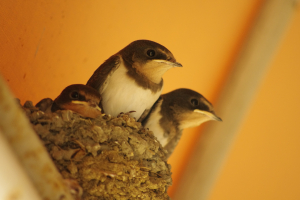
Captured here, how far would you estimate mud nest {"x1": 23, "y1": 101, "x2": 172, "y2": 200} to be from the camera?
81.0 inches

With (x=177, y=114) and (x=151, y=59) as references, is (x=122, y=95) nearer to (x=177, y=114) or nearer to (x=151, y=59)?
(x=151, y=59)

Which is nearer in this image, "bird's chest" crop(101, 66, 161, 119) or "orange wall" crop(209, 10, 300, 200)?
"bird's chest" crop(101, 66, 161, 119)

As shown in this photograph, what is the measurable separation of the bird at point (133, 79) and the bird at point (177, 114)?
0.29 m

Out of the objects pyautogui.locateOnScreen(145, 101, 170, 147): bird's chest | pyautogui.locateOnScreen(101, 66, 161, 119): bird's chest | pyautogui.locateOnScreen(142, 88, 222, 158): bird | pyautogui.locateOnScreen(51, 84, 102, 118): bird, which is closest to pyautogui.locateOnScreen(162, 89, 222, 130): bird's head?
pyautogui.locateOnScreen(142, 88, 222, 158): bird

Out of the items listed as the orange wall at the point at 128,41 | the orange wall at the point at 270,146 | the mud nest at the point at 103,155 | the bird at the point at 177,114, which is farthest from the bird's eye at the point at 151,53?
the orange wall at the point at 270,146

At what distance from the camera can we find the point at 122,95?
2721mm

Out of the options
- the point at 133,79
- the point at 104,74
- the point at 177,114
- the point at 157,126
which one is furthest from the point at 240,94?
the point at 104,74

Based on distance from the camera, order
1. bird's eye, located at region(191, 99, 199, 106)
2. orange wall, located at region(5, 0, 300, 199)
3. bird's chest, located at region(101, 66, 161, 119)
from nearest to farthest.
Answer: bird's chest, located at region(101, 66, 161, 119), orange wall, located at region(5, 0, 300, 199), bird's eye, located at region(191, 99, 199, 106)

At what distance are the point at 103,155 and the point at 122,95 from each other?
0.64 meters

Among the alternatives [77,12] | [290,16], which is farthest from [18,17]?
[290,16]

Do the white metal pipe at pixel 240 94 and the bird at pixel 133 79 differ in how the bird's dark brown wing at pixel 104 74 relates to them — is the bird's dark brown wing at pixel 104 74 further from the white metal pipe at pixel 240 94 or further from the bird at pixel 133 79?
the white metal pipe at pixel 240 94

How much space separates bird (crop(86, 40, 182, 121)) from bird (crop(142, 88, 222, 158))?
0.96ft

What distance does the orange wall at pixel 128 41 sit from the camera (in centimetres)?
303

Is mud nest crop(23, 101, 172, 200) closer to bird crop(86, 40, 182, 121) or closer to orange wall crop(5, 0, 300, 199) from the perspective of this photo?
bird crop(86, 40, 182, 121)
